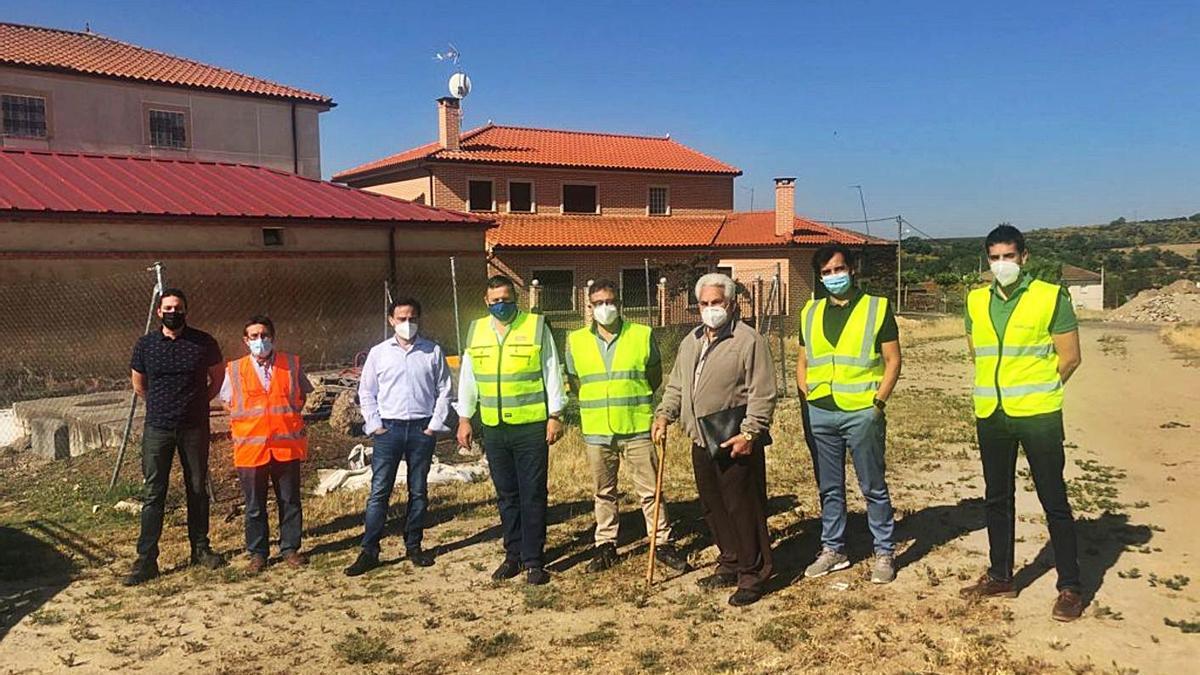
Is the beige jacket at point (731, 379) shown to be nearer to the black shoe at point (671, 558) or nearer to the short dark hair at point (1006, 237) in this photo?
the black shoe at point (671, 558)

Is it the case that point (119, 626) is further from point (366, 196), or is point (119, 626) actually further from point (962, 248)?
point (962, 248)

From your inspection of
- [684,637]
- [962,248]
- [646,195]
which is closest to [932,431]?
[684,637]

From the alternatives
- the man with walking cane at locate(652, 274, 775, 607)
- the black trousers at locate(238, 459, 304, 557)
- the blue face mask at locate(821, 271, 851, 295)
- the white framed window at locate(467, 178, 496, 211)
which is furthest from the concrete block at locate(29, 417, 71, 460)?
the white framed window at locate(467, 178, 496, 211)

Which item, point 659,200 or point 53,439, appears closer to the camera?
point 53,439

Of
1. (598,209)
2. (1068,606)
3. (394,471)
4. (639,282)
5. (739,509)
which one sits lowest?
(1068,606)

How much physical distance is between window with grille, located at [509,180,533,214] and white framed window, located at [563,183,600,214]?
1.41 meters

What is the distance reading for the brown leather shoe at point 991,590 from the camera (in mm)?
4617

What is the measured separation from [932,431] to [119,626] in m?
8.19

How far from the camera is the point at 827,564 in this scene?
16.8 feet

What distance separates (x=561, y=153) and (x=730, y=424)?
27811 mm

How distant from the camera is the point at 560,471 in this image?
805cm

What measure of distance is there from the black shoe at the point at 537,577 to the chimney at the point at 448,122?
2542 centimetres

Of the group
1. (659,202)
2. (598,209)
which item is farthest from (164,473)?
(659,202)

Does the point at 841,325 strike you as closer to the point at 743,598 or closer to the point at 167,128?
the point at 743,598
